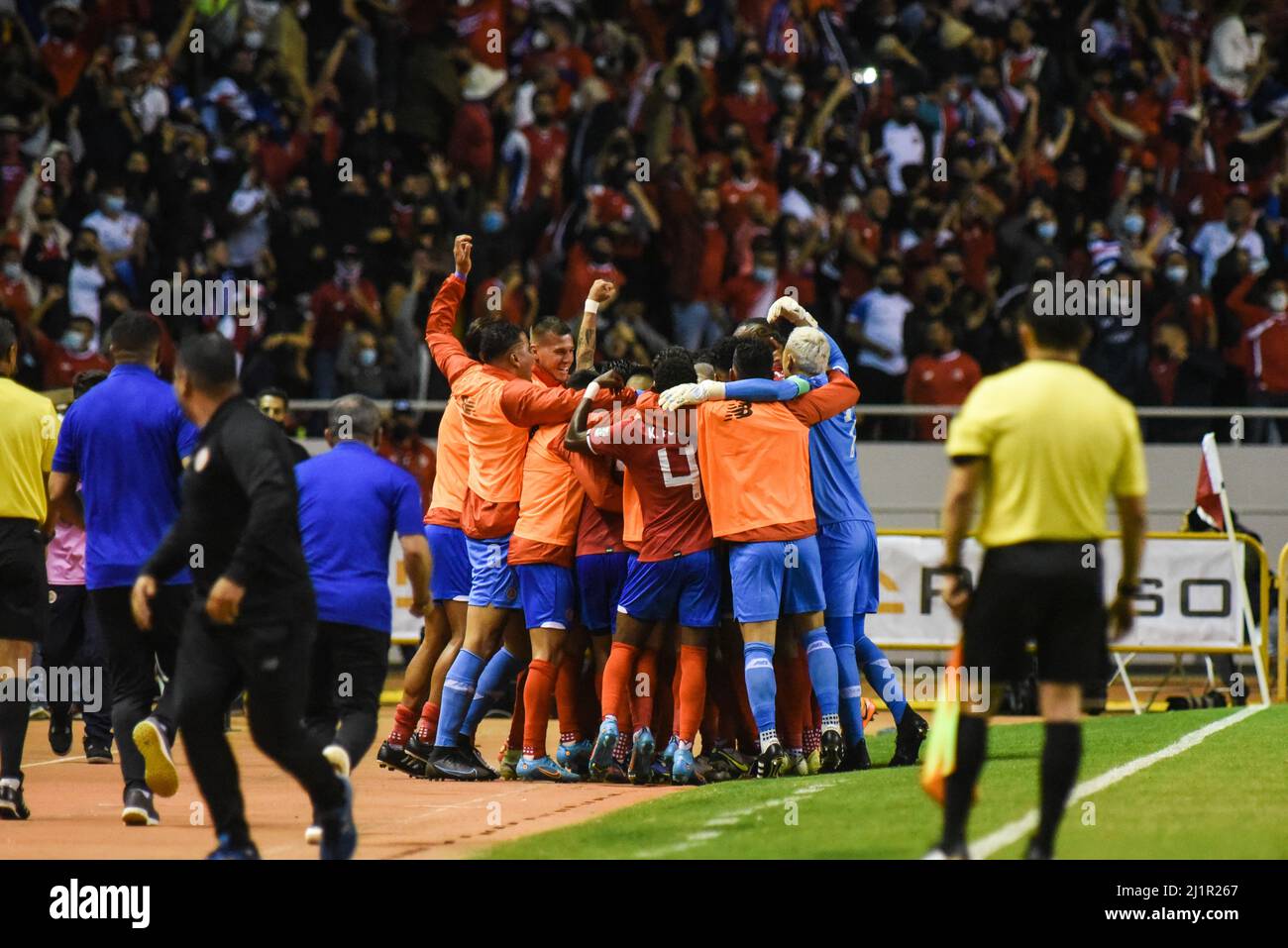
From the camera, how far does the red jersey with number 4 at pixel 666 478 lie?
36.7 feet

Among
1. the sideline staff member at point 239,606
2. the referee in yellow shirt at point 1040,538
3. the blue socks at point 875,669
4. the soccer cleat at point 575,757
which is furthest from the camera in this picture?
the blue socks at point 875,669

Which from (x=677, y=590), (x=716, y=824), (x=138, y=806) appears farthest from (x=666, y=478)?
(x=138, y=806)

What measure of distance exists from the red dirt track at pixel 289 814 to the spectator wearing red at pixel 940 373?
812 cm

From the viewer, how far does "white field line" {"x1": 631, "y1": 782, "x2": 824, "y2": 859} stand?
830cm

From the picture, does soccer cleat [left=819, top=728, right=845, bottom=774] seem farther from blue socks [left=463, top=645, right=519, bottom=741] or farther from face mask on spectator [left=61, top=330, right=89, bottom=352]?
face mask on spectator [left=61, top=330, right=89, bottom=352]

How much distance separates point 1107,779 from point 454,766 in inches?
149

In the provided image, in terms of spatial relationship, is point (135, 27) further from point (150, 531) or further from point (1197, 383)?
point (150, 531)

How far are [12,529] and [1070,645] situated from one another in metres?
5.60

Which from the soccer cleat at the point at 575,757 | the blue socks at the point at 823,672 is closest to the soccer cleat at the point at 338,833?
the soccer cleat at the point at 575,757

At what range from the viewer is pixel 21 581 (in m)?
10.1

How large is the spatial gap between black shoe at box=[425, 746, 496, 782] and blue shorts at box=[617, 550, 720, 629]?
135 centimetres

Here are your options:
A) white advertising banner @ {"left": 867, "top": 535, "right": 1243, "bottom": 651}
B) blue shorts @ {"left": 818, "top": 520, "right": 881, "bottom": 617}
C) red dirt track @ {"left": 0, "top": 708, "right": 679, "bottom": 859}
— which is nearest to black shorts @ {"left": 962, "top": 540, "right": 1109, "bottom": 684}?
red dirt track @ {"left": 0, "top": 708, "right": 679, "bottom": 859}

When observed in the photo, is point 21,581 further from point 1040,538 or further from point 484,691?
point 1040,538

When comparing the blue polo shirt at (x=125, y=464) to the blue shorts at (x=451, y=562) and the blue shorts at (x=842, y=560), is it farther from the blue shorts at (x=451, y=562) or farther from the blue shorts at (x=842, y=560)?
the blue shorts at (x=842, y=560)
